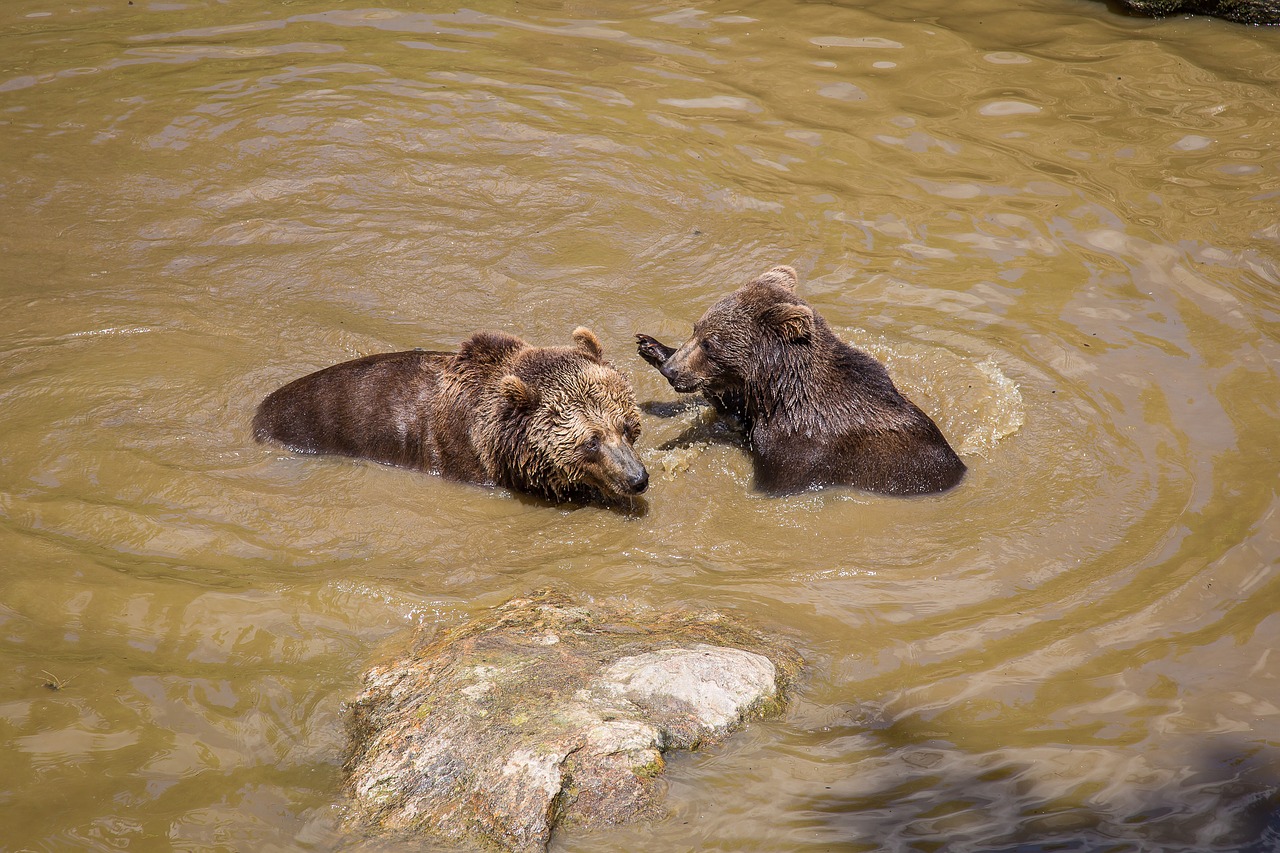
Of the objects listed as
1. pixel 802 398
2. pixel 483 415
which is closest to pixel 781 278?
pixel 802 398

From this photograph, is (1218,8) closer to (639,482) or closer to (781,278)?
(781,278)

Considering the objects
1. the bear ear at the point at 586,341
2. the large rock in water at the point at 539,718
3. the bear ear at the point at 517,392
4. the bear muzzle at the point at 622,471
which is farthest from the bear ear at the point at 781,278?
the large rock in water at the point at 539,718

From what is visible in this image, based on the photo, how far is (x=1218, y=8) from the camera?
1312 centimetres

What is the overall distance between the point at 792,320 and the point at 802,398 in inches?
23.4

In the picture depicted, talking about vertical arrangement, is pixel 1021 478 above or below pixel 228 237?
below

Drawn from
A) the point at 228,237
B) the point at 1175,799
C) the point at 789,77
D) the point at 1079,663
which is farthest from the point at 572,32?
the point at 1175,799

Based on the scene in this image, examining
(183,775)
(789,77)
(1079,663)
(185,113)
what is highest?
(789,77)

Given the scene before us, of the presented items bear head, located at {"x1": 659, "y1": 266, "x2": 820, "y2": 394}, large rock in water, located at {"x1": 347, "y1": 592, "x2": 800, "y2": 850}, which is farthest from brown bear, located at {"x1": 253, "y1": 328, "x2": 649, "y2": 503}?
large rock in water, located at {"x1": 347, "y1": 592, "x2": 800, "y2": 850}

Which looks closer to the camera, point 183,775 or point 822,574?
point 183,775

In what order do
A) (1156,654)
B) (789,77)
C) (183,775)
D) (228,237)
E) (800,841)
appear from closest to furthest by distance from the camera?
(800,841)
(183,775)
(1156,654)
(228,237)
(789,77)

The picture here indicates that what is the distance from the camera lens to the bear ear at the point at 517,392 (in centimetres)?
698

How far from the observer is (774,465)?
726cm

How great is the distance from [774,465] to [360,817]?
3918mm

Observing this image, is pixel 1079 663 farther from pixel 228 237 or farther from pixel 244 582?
pixel 228 237
